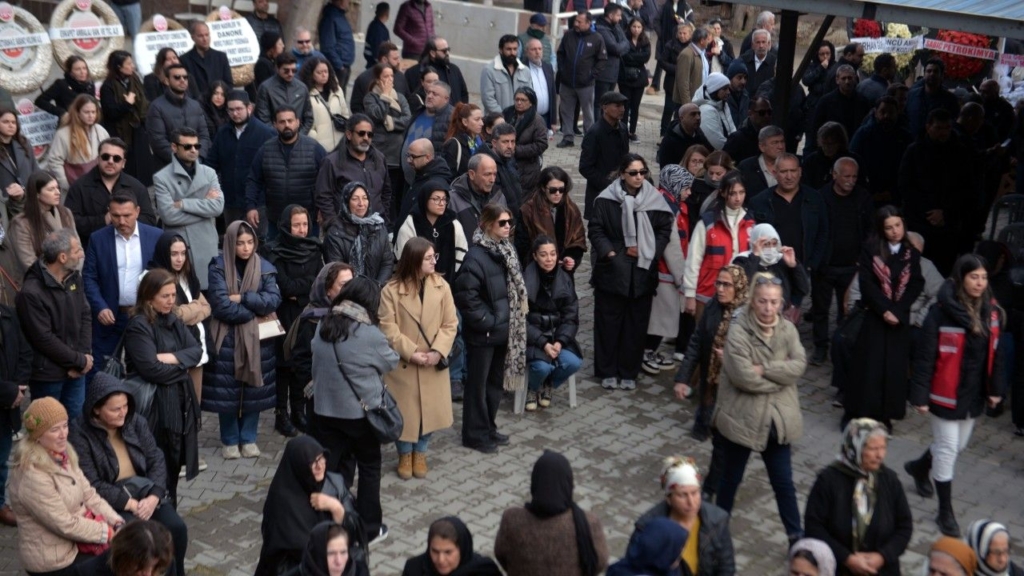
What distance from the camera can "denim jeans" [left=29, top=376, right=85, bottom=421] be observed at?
8.46m

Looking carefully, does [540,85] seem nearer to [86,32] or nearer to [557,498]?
[86,32]

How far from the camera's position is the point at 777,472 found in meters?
7.86

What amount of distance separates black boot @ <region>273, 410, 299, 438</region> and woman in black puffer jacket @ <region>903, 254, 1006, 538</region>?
427 centimetres

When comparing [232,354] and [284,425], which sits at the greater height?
[232,354]

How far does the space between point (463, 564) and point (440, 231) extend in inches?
168

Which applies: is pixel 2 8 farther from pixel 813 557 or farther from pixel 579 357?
pixel 813 557

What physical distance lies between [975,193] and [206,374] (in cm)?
755

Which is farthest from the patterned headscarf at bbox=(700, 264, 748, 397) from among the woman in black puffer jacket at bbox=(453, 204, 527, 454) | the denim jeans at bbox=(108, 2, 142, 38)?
the denim jeans at bbox=(108, 2, 142, 38)

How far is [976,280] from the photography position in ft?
27.2

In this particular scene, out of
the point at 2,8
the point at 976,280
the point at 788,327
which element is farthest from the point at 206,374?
the point at 2,8

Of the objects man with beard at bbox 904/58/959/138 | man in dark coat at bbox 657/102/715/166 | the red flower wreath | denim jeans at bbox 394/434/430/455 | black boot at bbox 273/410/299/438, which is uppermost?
the red flower wreath

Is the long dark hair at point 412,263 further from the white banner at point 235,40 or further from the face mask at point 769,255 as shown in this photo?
the white banner at point 235,40

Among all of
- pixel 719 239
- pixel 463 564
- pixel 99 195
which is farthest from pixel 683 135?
pixel 463 564

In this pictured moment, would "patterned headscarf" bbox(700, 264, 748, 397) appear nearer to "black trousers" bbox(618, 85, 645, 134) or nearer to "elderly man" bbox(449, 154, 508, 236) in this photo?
"elderly man" bbox(449, 154, 508, 236)
